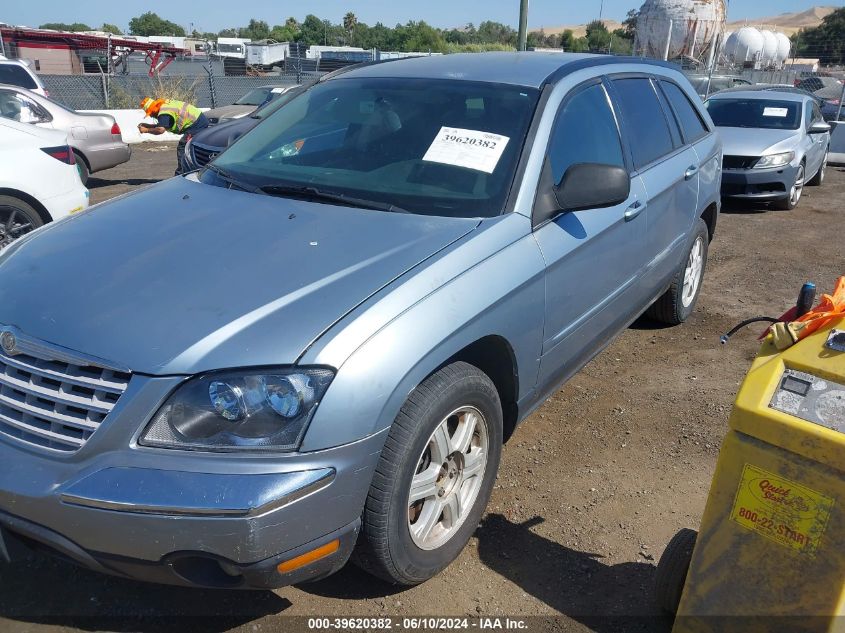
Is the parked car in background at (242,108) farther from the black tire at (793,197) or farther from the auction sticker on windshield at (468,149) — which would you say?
the auction sticker on windshield at (468,149)

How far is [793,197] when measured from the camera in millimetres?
10109

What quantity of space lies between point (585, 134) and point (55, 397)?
8.44 ft

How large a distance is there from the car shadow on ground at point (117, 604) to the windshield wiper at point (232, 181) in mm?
1667

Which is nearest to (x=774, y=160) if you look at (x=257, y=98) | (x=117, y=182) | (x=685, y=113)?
(x=685, y=113)

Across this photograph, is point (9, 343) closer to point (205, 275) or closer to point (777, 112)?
point (205, 275)

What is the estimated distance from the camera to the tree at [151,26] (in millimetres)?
103562

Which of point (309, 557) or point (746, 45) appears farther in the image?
point (746, 45)

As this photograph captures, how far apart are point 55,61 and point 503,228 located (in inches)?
1338

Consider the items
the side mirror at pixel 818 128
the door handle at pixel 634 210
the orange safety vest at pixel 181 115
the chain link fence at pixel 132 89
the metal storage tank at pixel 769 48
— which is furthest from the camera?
the metal storage tank at pixel 769 48

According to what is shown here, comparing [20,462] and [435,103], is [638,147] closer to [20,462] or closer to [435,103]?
[435,103]

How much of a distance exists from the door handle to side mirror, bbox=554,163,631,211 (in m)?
0.63

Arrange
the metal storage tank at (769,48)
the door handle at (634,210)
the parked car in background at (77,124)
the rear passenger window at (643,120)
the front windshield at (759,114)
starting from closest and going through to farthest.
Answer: the door handle at (634,210), the rear passenger window at (643,120), the parked car in background at (77,124), the front windshield at (759,114), the metal storage tank at (769,48)

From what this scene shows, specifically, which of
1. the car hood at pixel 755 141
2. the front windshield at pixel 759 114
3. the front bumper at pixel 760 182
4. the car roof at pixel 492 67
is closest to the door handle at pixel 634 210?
the car roof at pixel 492 67

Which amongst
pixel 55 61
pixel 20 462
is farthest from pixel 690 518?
pixel 55 61
